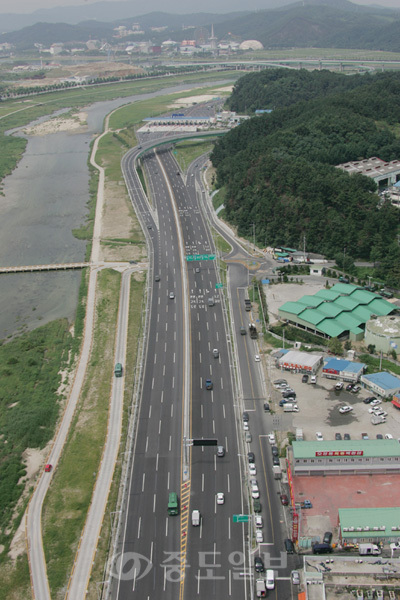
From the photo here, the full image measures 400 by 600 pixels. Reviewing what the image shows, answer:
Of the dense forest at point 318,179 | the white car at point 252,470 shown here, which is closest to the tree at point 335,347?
the dense forest at point 318,179

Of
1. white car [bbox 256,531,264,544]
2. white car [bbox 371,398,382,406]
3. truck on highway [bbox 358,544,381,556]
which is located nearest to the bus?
white car [bbox 256,531,264,544]

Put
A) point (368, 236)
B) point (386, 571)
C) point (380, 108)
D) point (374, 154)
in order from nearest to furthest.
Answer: point (386, 571) < point (368, 236) < point (374, 154) < point (380, 108)

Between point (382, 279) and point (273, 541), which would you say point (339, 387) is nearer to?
point (273, 541)

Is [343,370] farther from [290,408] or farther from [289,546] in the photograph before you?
[289,546]

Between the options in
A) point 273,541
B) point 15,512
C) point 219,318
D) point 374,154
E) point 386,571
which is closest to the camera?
point 386,571

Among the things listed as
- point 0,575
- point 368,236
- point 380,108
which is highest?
point 380,108

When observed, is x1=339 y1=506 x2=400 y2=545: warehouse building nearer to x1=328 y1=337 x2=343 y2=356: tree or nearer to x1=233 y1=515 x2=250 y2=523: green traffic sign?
x1=233 y1=515 x2=250 y2=523: green traffic sign

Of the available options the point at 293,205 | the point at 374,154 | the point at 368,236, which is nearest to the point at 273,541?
the point at 368,236
